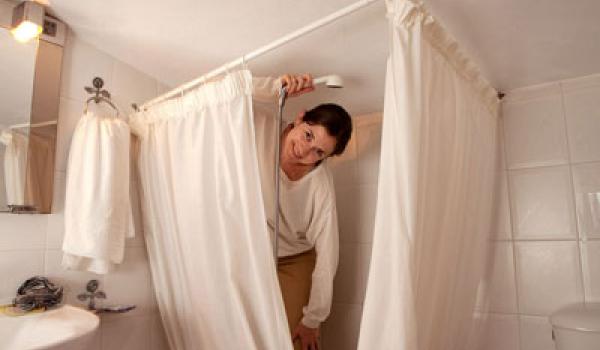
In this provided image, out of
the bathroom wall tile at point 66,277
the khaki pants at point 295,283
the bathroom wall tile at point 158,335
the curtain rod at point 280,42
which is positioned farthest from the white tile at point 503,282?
the bathroom wall tile at point 66,277

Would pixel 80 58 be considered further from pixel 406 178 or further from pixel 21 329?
pixel 406 178

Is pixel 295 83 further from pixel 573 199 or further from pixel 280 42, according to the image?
pixel 573 199

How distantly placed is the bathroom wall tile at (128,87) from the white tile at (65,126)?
0.53 feet

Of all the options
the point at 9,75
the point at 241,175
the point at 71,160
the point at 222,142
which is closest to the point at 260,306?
the point at 241,175

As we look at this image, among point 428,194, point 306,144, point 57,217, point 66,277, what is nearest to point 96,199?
point 57,217

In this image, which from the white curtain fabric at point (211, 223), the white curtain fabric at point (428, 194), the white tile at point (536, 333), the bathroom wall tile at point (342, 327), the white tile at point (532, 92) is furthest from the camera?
the bathroom wall tile at point (342, 327)

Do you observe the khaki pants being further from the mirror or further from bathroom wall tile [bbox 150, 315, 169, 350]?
the mirror

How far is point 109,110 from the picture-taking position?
1.49m

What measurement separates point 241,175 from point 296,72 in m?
0.61

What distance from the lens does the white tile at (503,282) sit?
1510 millimetres

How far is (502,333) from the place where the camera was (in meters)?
1.50

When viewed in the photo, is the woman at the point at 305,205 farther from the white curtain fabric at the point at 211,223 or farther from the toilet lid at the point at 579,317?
the toilet lid at the point at 579,317

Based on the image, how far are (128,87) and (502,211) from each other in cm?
162

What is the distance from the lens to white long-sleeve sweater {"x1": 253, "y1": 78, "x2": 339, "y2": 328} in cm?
147
